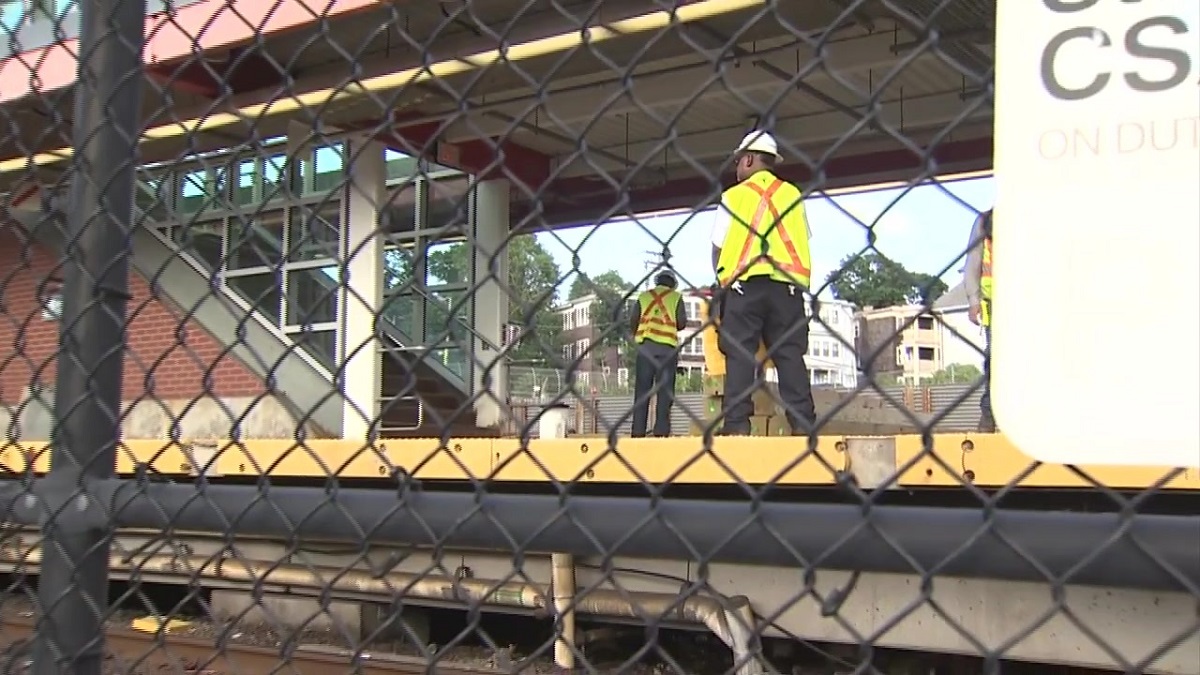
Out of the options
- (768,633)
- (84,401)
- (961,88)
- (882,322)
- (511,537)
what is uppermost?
(961,88)

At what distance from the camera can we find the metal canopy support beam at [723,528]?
1.15m

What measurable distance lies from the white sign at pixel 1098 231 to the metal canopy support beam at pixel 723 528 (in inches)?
5.3

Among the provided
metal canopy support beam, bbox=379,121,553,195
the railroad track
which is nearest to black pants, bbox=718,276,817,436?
the railroad track

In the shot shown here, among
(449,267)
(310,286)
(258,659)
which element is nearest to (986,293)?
(258,659)

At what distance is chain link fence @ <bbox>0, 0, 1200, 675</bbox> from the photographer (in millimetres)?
1362

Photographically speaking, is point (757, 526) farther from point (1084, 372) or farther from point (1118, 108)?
point (1118, 108)

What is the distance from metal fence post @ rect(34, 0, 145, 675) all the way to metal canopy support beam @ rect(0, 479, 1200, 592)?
0.27 ft

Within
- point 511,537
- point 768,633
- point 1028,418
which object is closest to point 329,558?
point 768,633

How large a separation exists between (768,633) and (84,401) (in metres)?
2.94

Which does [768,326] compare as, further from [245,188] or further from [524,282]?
[245,188]

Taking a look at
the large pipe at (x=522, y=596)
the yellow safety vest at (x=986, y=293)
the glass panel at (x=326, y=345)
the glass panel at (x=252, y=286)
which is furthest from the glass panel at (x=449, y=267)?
the yellow safety vest at (x=986, y=293)

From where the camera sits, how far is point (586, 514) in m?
1.51

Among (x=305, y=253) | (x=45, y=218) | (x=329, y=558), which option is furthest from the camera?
(x=305, y=253)

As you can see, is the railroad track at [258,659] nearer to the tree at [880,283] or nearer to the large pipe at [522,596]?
the large pipe at [522,596]
